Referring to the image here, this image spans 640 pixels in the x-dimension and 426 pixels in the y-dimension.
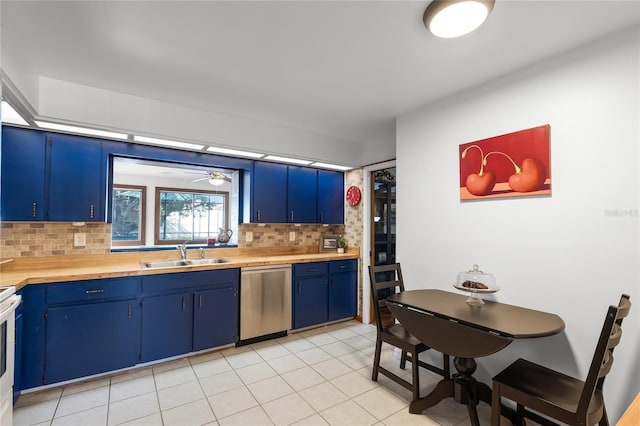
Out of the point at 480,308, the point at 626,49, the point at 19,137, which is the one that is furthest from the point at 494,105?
the point at 19,137

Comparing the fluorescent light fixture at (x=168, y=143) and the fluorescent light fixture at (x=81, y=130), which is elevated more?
the fluorescent light fixture at (x=81, y=130)

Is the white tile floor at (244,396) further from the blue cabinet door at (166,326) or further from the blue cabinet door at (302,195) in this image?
the blue cabinet door at (302,195)

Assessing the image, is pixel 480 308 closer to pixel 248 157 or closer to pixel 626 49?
pixel 626 49

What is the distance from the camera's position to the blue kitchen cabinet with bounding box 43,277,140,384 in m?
2.33

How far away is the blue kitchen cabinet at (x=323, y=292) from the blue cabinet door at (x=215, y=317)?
0.75 m

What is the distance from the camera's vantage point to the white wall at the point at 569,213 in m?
1.73

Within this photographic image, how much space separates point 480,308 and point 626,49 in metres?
1.78

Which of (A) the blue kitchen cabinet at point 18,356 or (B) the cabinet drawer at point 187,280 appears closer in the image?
(A) the blue kitchen cabinet at point 18,356

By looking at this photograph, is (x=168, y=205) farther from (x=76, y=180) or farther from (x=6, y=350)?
(x=6, y=350)

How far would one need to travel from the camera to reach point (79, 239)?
2.86 m

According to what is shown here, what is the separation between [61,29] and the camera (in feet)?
5.89

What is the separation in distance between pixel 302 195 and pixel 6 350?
9.79 feet

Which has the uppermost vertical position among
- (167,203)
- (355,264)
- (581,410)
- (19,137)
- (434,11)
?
(434,11)

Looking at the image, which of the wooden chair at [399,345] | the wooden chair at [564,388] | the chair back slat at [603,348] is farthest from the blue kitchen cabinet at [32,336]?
the chair back slat at [603,348]
